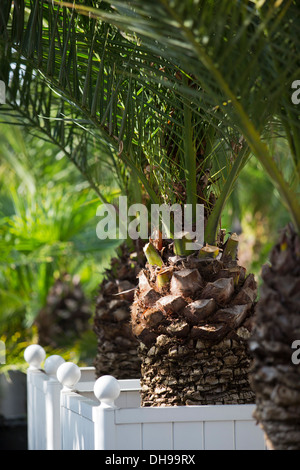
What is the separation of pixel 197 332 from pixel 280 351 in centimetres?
108

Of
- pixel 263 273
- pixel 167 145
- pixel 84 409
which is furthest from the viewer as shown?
pixel 167 145

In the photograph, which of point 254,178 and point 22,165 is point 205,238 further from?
point 254,178

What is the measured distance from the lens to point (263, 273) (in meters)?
2.28

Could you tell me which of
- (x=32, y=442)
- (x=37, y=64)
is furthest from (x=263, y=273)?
(x=32, y=442)

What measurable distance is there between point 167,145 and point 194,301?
0.85 meters

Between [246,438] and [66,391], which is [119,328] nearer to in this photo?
[66,391]

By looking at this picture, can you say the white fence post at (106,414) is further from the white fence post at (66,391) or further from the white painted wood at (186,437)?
the white fence post at (66,391)

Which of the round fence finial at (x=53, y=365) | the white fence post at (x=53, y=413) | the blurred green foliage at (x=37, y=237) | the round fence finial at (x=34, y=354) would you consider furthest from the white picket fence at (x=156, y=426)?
the blurred green foliage at (x=37, y=237)

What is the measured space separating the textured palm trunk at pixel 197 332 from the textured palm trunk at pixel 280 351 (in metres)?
0.99

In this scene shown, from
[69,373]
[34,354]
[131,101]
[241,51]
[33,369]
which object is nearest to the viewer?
[241,51]

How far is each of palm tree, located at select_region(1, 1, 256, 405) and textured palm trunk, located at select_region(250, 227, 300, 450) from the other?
3.25 feet

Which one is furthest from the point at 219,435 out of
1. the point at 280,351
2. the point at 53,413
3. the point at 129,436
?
the point at 53,413

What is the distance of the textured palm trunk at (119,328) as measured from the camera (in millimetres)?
4621

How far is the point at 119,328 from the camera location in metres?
4.64
